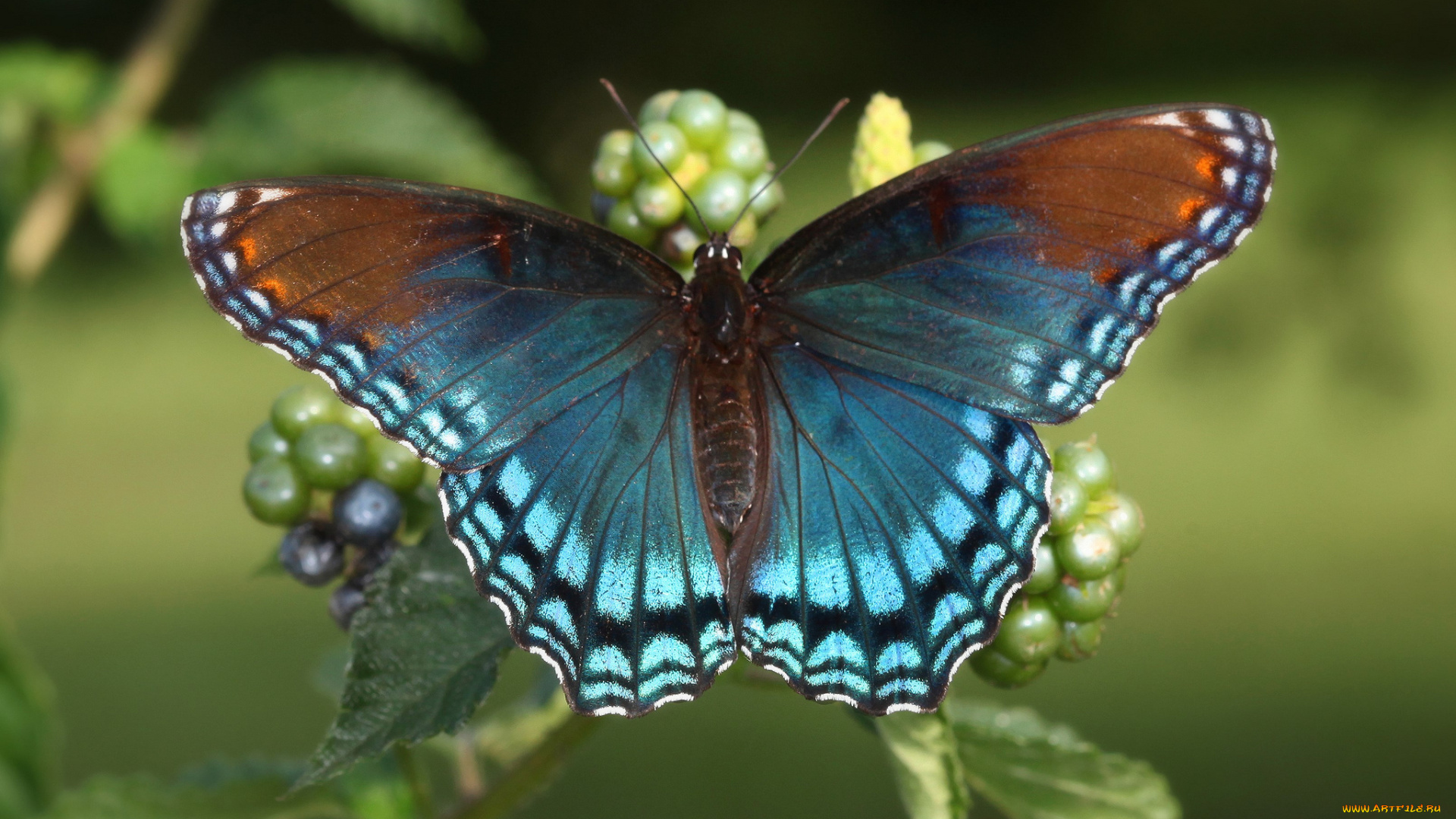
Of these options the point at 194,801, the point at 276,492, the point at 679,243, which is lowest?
the point at 194,801

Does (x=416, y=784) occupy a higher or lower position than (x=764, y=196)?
lower

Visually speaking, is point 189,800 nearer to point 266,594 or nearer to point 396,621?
point 396,621

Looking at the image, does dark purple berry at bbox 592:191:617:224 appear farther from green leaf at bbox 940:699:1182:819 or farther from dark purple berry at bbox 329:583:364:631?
green leaf at bbox 940:699:1182:819

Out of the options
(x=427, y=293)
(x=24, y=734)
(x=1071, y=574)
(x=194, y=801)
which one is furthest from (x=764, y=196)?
(x=24, y=734)

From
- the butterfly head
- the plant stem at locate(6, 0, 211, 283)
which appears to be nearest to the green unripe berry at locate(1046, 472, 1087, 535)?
the butterfly head

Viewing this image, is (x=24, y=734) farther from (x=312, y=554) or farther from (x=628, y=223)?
(x=628, y=223)

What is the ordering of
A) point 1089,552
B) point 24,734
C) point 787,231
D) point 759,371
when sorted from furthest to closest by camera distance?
point 787,231 → point 24,734 → point 759,371 → point 1089,552

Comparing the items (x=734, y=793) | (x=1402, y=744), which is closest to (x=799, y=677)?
(x=734, y=793)
